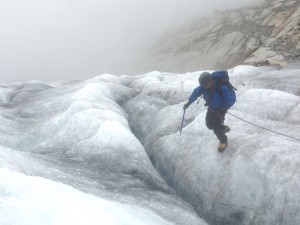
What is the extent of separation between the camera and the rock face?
27.6 meters

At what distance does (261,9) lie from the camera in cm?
4291

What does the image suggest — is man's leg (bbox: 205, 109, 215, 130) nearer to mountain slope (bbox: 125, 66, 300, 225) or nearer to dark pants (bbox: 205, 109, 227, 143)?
dark pants (bbox: 205, 109, 227, 143)

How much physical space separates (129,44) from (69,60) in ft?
104

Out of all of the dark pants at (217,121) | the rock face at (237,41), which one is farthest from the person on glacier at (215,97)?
the rock face at (237,41)

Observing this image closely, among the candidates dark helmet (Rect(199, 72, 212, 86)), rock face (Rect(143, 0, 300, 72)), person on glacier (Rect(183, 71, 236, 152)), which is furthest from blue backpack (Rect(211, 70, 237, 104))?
rock face (Rect(143, 0, 300, 72))

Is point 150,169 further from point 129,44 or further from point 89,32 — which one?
point 89,32

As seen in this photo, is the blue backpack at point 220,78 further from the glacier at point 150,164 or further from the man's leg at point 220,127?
the glacier at point 150,164

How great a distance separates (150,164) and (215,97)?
3.17m

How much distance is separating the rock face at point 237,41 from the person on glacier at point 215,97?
47.2 ft

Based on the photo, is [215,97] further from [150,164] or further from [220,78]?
[150,164]

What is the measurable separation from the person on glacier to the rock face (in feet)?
47.2

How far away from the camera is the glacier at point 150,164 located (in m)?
6.07

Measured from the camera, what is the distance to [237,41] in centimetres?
3956

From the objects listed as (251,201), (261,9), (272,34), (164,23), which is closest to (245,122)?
(251,201)
